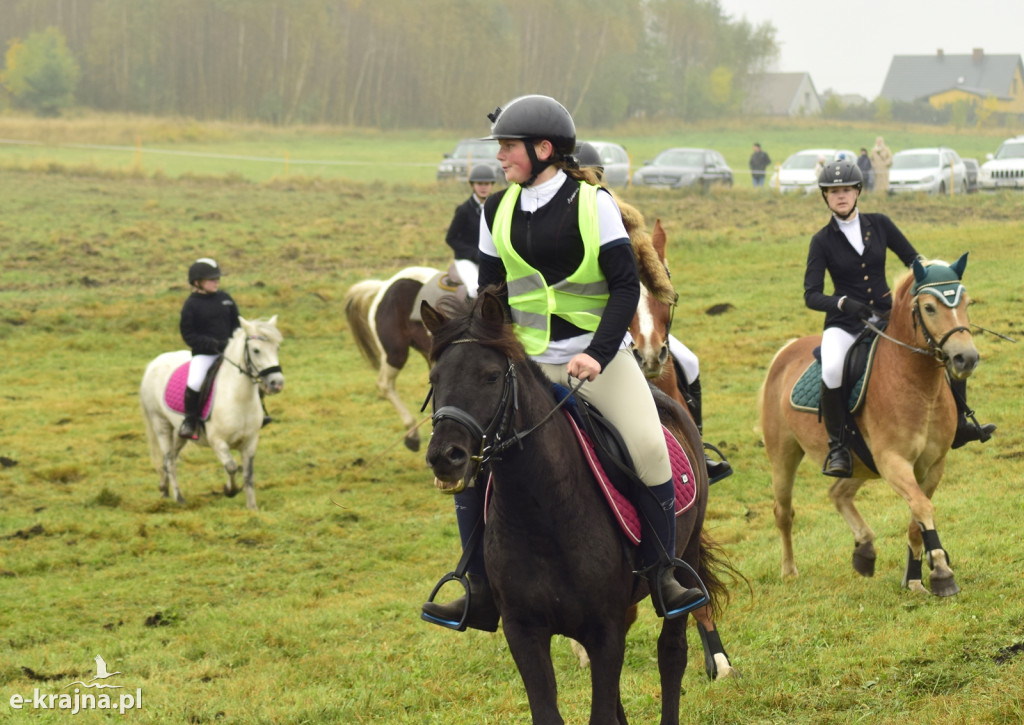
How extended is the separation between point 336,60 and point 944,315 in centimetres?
7802

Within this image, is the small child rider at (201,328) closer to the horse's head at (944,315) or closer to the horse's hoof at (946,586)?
the horse's head at (944,315)

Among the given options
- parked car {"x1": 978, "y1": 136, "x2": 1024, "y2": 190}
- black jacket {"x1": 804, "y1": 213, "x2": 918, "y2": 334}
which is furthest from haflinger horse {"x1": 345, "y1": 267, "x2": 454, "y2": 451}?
parked car {"x1": 978, "y1": 136, "x2": 1024, "y2": 190}

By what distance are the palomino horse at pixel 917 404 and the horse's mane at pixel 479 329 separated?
12.7ft

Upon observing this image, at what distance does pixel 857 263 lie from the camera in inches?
305

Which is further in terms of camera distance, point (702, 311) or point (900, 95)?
point (900, 95)

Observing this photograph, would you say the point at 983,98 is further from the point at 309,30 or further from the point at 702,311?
the point at 702,311

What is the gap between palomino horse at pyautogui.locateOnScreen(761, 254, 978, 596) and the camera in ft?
22.6

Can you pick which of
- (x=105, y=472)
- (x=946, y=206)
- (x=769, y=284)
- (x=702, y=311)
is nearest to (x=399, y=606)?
(x=105, y=472)

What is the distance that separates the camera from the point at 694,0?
100938 millimetres

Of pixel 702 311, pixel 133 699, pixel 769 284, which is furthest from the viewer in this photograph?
pixel 769 284

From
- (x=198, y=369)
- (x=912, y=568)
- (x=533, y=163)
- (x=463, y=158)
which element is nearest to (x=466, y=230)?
(x=198, y=369)

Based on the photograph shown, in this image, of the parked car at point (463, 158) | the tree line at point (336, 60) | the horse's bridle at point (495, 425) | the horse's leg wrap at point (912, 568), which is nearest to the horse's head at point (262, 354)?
the horse's leg wrap at point (912, 568)

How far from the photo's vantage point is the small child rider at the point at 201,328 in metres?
11.4

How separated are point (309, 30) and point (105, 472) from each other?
72965 mm
